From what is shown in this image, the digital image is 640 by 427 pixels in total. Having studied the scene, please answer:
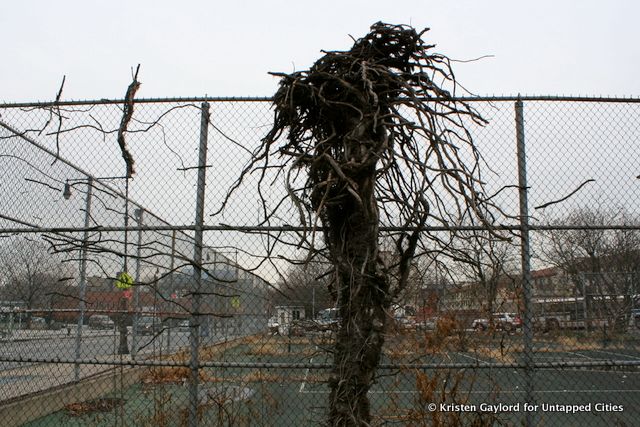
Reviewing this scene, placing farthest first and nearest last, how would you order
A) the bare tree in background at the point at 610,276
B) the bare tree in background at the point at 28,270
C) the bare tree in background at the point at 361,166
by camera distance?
the bare tree in background at the point at 610,276 < the bare tree in background at the point at 28,270 < the bare tree in background at the point at 361,166

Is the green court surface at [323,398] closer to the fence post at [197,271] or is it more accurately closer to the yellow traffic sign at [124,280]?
the fence post at [197,271]

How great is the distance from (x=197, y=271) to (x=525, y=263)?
8.01 ft

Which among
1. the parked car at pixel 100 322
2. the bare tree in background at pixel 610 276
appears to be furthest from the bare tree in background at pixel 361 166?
the bare tree in background at pixel 610 276

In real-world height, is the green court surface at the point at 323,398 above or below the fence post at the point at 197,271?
below

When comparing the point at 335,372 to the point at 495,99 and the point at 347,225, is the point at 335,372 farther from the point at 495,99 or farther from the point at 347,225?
the point at 495,99

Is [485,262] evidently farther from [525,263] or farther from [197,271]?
[197,271]

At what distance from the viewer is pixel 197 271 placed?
11.5 feet

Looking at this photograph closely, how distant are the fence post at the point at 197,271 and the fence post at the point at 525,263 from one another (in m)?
2.34

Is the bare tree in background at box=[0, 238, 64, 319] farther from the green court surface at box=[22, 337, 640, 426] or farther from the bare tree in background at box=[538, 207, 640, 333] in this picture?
the bare tree in background at box=[538, 207, 640, 333]

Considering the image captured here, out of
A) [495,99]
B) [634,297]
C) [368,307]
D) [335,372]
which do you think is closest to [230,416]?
[335,372]

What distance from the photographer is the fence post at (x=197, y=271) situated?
3.37 m

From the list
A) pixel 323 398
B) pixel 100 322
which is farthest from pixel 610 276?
pixel 100 322

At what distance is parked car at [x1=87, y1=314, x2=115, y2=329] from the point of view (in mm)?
8008

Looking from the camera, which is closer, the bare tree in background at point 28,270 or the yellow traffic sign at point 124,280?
the yellow traffic sign at point 124,280
